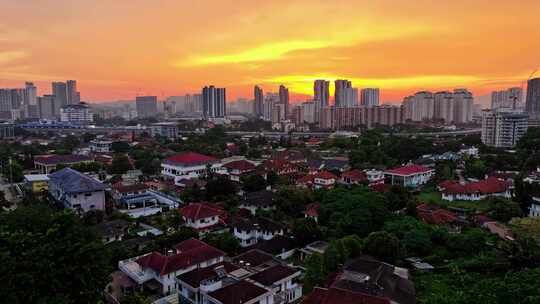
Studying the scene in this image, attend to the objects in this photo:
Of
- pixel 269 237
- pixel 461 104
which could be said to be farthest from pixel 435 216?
pixel 461 104

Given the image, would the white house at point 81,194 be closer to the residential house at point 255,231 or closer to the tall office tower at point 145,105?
the residential house at point 255,231

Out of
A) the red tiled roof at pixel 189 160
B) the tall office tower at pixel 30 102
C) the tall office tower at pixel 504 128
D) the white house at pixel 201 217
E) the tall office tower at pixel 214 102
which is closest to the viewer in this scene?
the white house at pixel 201 217

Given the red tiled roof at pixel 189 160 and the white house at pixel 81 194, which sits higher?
the red tiled roof at pixel 189 160

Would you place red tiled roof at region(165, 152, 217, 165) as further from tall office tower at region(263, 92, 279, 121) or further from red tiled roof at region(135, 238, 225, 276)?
tall office tower at region(263, 92, 279, 121)

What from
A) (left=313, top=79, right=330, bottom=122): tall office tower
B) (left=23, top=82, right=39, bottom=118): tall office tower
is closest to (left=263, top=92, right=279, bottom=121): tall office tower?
(left=313, top=79, right=330, bottom=122): tall office tower

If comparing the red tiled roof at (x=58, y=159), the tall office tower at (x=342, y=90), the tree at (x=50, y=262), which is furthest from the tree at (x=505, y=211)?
the tall office tower at (x=342, y=90)

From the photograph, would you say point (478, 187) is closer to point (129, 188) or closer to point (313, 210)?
point (313, 210)

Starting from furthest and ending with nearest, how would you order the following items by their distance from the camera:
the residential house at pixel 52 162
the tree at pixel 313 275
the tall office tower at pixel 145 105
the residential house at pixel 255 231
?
the tall office tower at pixel 145 105, the residential house at pixel 52 162, the residential house at pixel 255 231, the tree at pixel 313 275
